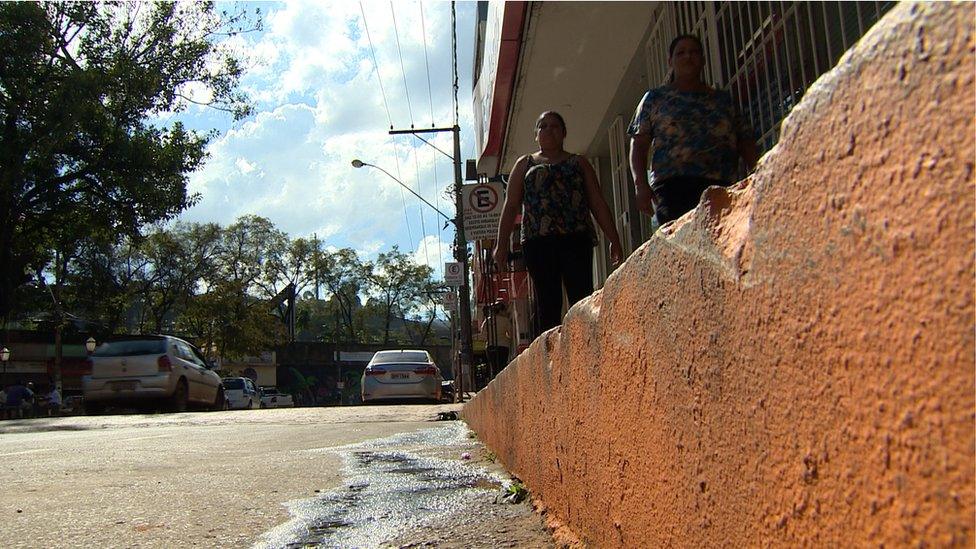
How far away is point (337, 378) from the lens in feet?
183

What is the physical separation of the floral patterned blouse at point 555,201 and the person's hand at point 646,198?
461 millimetres

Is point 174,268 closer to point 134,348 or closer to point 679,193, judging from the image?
point 134,348

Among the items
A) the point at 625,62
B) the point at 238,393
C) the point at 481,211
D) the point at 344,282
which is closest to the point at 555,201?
the point at 625,62

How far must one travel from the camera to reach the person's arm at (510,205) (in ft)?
14.4

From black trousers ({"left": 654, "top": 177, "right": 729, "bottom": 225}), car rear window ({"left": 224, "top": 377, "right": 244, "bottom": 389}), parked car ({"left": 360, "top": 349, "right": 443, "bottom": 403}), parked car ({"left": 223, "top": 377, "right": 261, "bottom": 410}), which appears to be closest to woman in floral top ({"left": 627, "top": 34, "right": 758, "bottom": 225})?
black trousers ({"left": 654, "top": 177, "right": 729, "bottom": 225})

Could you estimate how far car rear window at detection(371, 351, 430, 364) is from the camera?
16.7 metres

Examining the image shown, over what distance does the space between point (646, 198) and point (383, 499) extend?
1.74m

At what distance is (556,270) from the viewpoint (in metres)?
4.27

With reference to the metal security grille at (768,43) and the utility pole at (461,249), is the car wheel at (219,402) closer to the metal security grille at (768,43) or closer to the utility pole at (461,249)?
the utility pole at (461,249)

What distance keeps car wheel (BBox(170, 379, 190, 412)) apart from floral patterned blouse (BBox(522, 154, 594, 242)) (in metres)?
11.9

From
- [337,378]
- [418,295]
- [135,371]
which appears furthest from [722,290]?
[418,295]

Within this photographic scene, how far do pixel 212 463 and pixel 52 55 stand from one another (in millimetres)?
17917

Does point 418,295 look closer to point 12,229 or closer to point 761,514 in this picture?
point 12,229

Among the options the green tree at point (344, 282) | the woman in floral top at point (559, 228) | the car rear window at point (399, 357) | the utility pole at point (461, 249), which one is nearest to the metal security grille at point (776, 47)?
the woman in floral top at point (559, 228)
